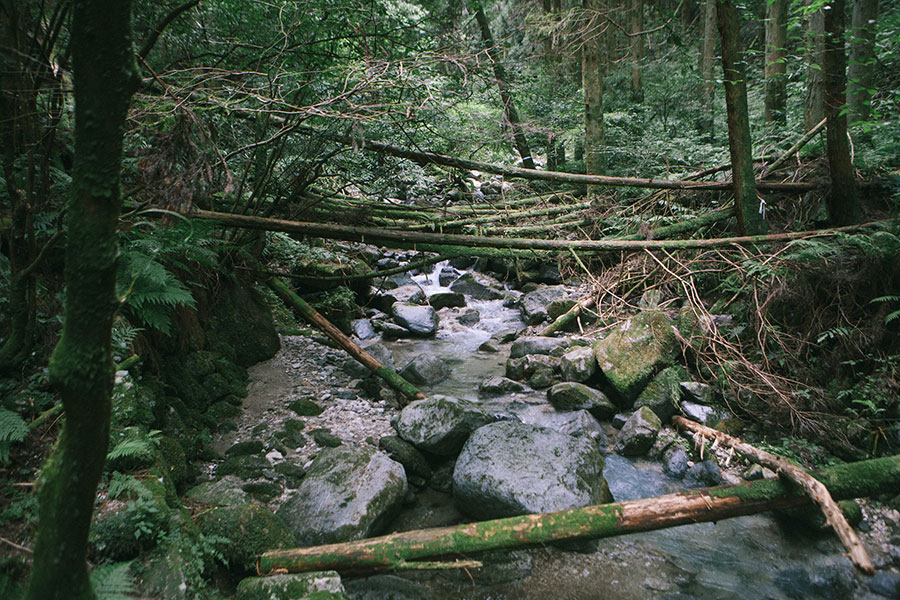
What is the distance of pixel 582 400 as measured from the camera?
215 inches

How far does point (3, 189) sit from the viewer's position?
9.71ft

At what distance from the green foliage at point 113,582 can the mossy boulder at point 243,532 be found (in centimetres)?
76

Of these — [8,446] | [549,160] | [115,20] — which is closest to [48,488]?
[115,20]

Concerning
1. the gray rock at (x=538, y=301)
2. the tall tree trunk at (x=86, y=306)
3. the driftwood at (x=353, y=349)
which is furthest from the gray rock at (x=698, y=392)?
the tall tree trunk at (x=86, y=306)

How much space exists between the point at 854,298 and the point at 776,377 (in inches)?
46.2

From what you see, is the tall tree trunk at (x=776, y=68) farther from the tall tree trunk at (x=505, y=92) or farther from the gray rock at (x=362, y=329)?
the gray rock at (x=362, y=329)

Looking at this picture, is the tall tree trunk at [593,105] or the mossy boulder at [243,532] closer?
the mossy boulder at [243,532]

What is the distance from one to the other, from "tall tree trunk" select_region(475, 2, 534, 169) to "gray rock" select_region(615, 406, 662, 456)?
11.9 feet

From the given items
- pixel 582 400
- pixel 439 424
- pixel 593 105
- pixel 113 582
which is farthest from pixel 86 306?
pixel 593 105

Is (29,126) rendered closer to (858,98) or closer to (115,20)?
(115,20)

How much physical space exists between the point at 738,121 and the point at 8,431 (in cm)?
743

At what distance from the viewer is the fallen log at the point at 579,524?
2.79 meters

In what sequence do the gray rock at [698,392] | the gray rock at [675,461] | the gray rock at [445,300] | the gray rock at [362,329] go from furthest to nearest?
the gray rock at [445,300], the gray rock at [362,329], the gray rock at [698,392], the gray rock at [675,461]

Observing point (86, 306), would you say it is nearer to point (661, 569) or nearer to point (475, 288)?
point (661, 569)
